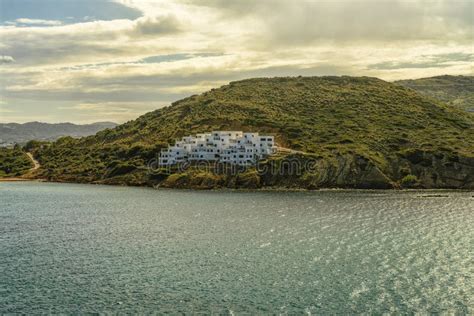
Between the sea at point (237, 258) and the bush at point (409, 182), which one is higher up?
the bush at point (409, 182)

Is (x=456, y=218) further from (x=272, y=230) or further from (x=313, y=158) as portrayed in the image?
(x=313, y=158)

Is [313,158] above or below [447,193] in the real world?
above

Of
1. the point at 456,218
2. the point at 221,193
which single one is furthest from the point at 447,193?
the point at 221,193

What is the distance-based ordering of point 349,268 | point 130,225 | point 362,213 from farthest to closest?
point 362,213
point 130,225
point 349,268

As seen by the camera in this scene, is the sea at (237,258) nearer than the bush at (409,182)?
Yes

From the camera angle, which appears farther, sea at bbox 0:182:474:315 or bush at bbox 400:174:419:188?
bush at bbox 400:174:419:188

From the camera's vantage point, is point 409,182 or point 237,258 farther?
point 409,182

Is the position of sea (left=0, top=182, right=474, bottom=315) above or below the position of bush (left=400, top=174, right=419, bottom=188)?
below

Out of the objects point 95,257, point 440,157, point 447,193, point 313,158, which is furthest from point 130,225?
point 440,157

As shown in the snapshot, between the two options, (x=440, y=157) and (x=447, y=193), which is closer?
(x=447, y=193)

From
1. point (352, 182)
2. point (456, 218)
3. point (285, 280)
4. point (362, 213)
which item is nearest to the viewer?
point (285, 280)

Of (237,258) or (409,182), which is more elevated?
(409,182)
